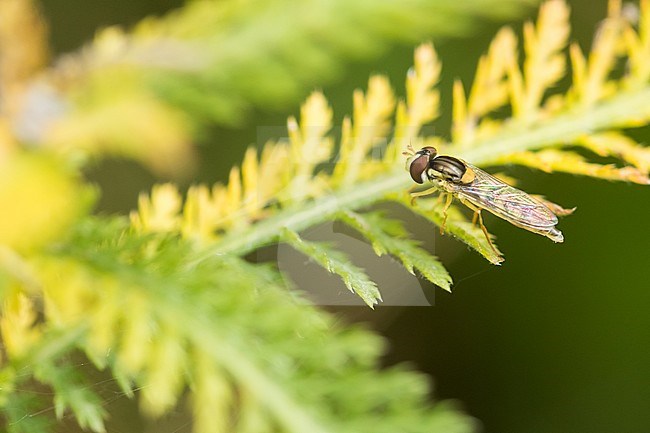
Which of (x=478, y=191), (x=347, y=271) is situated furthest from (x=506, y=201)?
(x=347, y=271)

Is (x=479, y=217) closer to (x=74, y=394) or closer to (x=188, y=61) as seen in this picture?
(x=74, y=394)

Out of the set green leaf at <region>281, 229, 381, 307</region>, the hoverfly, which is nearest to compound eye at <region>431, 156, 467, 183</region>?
→ the hoverfly

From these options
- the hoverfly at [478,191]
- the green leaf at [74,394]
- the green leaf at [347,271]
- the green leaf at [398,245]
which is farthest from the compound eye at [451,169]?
the green leaf at [74,394]

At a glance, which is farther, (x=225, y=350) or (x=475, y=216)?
(x=475, y=216)

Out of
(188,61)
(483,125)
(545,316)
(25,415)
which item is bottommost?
(545,316)

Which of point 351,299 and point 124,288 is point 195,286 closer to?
point 124,288

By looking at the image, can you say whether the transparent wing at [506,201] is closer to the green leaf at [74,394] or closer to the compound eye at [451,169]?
the compound eye at [451,169]
